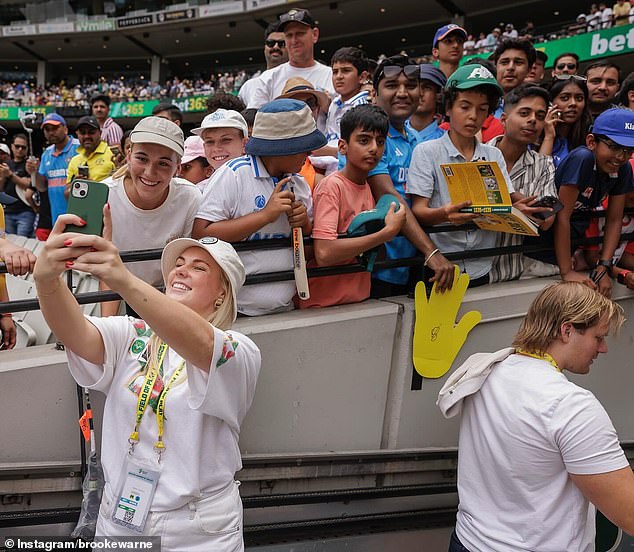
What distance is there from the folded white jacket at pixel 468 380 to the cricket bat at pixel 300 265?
77cm

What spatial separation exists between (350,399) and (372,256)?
73 cm

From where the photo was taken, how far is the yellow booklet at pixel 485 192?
2750 millimetres

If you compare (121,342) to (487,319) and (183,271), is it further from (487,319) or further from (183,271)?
(487,319)

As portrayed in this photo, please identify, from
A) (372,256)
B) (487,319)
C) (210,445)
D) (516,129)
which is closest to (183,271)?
(210,445)

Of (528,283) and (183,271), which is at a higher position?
(183,271)

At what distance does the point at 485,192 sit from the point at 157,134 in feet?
4.97

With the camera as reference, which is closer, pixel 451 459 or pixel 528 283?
pixel 451 459

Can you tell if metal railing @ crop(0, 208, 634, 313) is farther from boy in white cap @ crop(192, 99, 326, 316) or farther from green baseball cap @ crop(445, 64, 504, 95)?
green baseball cap @ crop(445, 64, 504, 95)

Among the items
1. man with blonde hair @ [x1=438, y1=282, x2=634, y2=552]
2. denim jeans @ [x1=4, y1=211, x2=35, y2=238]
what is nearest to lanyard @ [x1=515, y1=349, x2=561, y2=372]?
man with blonde hair @ [x1=438, y1=282, x2=634, y2=552]

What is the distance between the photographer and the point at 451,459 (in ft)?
10.9

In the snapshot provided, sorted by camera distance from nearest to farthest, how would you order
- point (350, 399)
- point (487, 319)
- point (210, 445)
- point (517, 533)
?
point (210, 445) < point (517, 533) < point (350, 399) < point (487, 319)

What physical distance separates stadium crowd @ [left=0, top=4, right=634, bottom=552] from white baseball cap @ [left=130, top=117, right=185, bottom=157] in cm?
1

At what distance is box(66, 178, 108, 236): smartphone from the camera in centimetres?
173

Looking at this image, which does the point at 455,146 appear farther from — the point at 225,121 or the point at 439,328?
the point at 225,121
